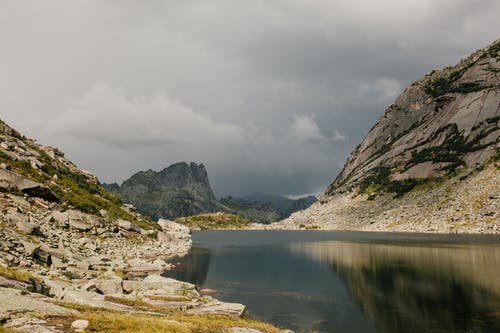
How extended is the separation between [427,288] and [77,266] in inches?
2488

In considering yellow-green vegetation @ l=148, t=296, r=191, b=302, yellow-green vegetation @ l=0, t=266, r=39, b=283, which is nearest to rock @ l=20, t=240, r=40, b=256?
yellow-green vegetation @ l=148, t=296, r=191, b=302

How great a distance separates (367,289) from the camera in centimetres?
7219

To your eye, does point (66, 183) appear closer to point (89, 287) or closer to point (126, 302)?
point (89, 287)

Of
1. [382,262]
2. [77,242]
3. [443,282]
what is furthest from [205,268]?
[443,282]

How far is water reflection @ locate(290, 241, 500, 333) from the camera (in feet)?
161

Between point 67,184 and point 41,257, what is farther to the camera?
point 67,184

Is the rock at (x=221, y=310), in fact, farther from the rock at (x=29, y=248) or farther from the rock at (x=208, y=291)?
the rock at (x=29, y=248)

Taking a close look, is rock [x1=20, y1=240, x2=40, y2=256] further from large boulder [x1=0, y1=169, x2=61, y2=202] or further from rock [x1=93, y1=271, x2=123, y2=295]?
large boulder [x1=0, y1=169, x2=61, y2=202]

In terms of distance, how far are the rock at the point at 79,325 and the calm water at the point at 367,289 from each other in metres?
32.4

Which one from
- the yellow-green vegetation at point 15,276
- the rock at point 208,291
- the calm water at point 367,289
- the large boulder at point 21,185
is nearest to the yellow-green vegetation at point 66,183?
the large boulder at point 21,185

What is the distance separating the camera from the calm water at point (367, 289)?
166 ft

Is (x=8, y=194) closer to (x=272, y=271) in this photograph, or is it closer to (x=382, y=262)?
(x=272, y=271)

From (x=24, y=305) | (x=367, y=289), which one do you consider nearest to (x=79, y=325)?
(x=24, y=305)

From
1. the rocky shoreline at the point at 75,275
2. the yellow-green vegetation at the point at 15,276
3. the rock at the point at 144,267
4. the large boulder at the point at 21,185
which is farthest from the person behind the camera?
the large boulder at the point at 21,185
